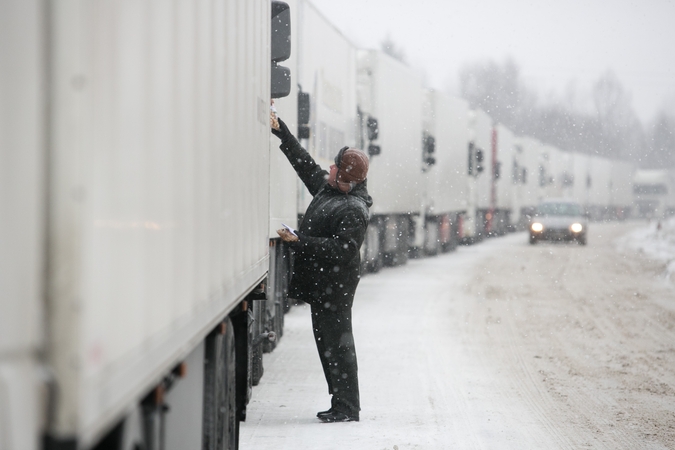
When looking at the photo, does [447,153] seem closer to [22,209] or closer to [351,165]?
[351,165]

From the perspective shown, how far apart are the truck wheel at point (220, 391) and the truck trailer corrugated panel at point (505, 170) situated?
41.7 meters

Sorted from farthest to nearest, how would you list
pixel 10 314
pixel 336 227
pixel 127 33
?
1. pixel 336 227
2. pixel 127 33
3. pixel 10 314

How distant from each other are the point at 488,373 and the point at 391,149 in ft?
49.5

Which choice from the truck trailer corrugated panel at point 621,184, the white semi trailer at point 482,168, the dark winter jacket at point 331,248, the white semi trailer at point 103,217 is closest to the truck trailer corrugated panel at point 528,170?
the white semi trailer at point 482,168

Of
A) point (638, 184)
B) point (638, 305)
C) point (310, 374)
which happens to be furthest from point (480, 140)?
point (638, 184)

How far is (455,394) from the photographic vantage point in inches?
328

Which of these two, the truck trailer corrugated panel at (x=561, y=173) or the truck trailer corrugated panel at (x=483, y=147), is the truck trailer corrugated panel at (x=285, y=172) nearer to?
the truck trailer corrugated panel at (x=483, y=147)

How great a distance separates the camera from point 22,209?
2031 millimetres

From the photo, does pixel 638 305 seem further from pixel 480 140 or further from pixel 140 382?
pixel 480 140

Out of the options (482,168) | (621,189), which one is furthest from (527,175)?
(621,189)

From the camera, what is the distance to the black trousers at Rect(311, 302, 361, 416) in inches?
276

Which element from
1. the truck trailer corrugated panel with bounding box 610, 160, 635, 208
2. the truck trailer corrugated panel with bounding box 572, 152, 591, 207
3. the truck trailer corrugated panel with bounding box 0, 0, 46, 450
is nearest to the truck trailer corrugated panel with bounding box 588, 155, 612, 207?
the truck trailer corrugated panel with bounding box 572, 152, 591, 207

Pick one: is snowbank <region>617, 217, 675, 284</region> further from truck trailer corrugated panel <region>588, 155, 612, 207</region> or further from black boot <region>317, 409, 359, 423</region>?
truck trailer corrugated panel <region>588, 155, 612, 207</region>

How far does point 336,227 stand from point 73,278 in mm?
5002
